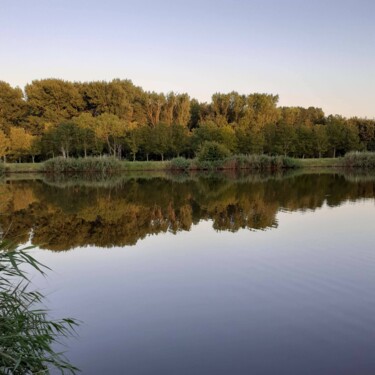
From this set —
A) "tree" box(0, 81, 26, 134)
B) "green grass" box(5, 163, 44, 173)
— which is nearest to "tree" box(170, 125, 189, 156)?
"green grass" box(5, 163, 44, 173)

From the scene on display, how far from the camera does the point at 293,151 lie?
50.0 m

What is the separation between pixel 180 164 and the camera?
42094mm

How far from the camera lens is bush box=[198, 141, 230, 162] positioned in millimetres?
41562

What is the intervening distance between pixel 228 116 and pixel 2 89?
30.4 m

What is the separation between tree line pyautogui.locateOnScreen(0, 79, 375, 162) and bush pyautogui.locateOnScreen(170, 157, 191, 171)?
13.4 ft

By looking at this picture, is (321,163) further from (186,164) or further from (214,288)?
(214,288)

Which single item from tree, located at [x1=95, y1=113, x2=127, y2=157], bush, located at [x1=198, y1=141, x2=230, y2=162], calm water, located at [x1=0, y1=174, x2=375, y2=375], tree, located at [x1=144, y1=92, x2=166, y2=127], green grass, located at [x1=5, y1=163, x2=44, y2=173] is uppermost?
tree, located at [x1=144, y1=92, x2=166, y2=127]

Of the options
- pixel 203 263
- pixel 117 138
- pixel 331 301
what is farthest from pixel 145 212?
pixel 117 138

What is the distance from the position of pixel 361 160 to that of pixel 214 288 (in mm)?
39868

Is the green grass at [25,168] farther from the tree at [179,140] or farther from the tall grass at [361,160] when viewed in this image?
the tall grass at [361,160]

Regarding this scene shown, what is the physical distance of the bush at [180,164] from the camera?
42.0 meters

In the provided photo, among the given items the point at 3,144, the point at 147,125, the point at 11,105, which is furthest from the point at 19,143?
the point at 147,125

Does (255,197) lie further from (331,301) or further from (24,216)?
(331,301)

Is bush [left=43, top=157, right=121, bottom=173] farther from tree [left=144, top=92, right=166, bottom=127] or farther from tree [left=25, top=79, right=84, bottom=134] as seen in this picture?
tree [left=144, top=92, right=166, bottom=127]
